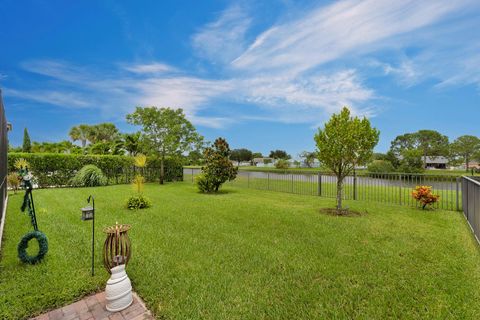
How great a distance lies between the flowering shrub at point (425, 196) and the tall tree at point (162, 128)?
44.0 feet

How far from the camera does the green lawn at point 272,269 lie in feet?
7.45

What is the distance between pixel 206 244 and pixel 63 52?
464 inches

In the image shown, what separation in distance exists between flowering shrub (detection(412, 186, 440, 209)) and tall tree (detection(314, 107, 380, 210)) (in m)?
2.09

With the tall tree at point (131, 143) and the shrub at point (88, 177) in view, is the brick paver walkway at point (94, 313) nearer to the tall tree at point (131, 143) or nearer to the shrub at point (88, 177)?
the shrub at point (88, 177)

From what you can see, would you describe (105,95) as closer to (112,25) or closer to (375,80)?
(112,25)

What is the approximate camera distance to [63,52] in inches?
398

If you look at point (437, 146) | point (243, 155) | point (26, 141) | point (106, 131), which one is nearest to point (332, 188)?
point (26, 141)

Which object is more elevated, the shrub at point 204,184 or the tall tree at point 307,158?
the tall tree at point 307,158

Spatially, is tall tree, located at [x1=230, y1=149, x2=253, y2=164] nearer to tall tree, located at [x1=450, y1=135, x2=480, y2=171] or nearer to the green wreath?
tall tree, located at [x1=450, y1=135, x2=480, y2=171]

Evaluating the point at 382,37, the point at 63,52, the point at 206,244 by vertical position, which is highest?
the point at 63,52

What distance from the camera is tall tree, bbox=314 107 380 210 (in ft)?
20.0

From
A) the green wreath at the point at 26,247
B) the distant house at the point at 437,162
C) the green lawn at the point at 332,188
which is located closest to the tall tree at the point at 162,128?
the green lawn at the point at 332,188

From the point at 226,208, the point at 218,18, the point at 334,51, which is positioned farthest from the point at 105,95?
the point at 334,51

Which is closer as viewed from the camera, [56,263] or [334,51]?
[56,263]
